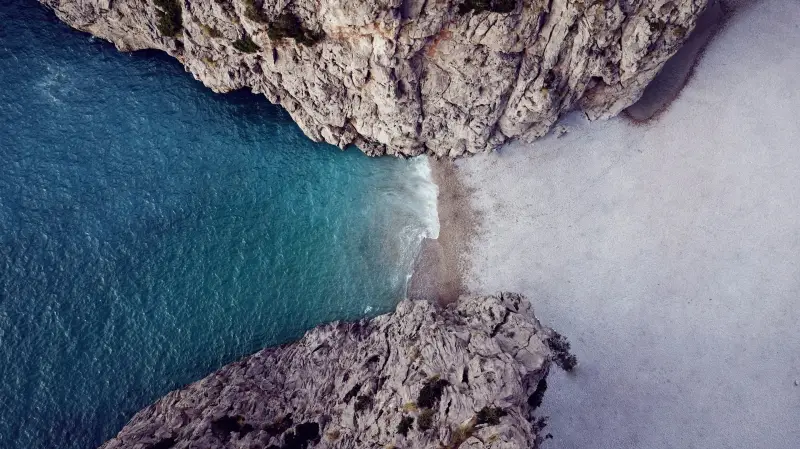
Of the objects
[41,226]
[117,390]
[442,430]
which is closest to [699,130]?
[442,430]

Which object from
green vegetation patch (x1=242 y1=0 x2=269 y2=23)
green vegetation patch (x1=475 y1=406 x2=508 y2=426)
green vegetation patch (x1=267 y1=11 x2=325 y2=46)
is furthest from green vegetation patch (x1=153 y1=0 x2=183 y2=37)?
green vegetation patch (x1=475 y1=406 x2=508 y2=426)

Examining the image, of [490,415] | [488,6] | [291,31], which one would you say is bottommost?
[490,415]

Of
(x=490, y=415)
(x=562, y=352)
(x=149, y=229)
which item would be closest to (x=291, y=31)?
(x=149, y=229)

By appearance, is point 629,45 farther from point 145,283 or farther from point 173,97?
point 145,283

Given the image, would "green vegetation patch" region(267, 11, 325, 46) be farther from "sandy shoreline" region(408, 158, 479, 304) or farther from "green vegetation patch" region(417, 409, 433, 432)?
"green vegetation patch" region(417, 409, 433, 432)

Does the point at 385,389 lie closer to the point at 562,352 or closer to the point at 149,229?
the point at 562,352

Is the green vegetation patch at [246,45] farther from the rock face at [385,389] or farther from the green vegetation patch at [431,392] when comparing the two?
the green vegetation patch at [431,392]

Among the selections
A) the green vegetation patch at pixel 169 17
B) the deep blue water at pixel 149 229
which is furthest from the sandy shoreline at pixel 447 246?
the green vegetation patch at pixel 169 17
